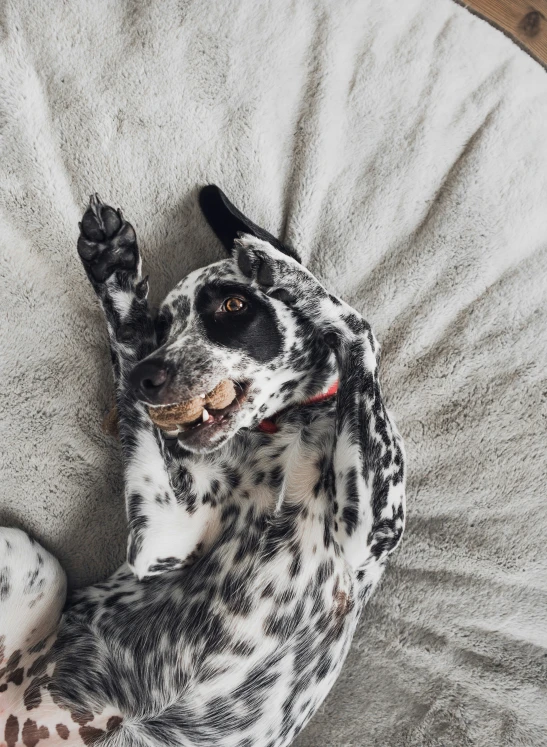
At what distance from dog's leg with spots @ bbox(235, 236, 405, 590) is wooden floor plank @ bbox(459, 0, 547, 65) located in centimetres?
169

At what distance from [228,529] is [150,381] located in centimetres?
A: 71

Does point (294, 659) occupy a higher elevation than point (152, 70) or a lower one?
lower

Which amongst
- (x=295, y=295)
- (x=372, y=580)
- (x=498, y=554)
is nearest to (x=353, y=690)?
(x=372, y=580)

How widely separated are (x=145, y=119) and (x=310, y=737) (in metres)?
2.63

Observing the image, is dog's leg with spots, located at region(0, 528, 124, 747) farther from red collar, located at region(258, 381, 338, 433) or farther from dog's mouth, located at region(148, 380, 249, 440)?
red collar, located at region(258, 381, 338, 433)

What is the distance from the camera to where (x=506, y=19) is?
9.64ft

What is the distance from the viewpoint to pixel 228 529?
93.7 inches

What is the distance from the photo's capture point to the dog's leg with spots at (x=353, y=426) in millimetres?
2184

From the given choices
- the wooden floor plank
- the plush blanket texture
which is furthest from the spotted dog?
the wooden floor plank

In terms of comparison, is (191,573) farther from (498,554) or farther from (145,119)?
(145,119)

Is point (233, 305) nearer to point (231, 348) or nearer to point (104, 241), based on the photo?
point (231, 348)

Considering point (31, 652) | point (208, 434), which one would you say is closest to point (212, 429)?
point (208, 434)

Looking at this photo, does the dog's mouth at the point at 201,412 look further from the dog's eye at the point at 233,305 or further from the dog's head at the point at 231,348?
the dog's eye at the point at 233,305

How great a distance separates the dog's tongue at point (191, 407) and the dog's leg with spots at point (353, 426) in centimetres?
38
